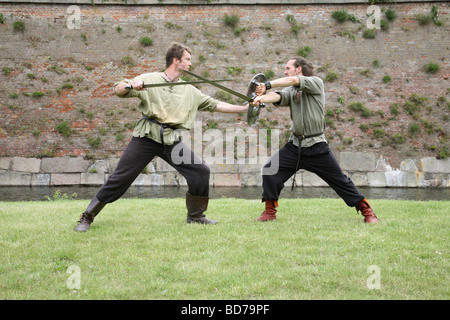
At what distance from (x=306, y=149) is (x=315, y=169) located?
0.92ft

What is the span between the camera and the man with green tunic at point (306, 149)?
16.0 ft

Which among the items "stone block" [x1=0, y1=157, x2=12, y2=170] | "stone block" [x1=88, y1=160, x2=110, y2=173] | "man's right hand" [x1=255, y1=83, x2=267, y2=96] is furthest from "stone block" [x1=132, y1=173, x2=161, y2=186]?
"man's right hand" [x1=255, y1=83, x2=267, y2=96]

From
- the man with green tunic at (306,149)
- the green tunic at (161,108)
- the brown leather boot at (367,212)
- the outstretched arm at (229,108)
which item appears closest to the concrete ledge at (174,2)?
the man with green tunic at (306,149)

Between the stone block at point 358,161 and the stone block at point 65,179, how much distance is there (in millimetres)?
8341

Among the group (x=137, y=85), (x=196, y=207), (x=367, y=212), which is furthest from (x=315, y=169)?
(x=137, y=85)

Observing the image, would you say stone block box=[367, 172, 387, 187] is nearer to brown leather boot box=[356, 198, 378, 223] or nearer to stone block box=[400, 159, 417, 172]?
stone block box=[400, 159, 417, 172]

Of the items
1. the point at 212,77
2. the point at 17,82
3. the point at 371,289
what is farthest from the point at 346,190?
the point at 17,82

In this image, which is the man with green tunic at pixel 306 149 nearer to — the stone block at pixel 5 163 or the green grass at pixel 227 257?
the green grass at pixel 227 257

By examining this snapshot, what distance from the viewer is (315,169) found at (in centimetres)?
504

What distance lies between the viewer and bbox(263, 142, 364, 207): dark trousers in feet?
16.2

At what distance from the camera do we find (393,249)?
138 inches

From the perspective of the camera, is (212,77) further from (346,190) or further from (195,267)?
(195,267)

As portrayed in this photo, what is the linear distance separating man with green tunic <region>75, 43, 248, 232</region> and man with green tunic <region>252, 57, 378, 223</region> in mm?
849
